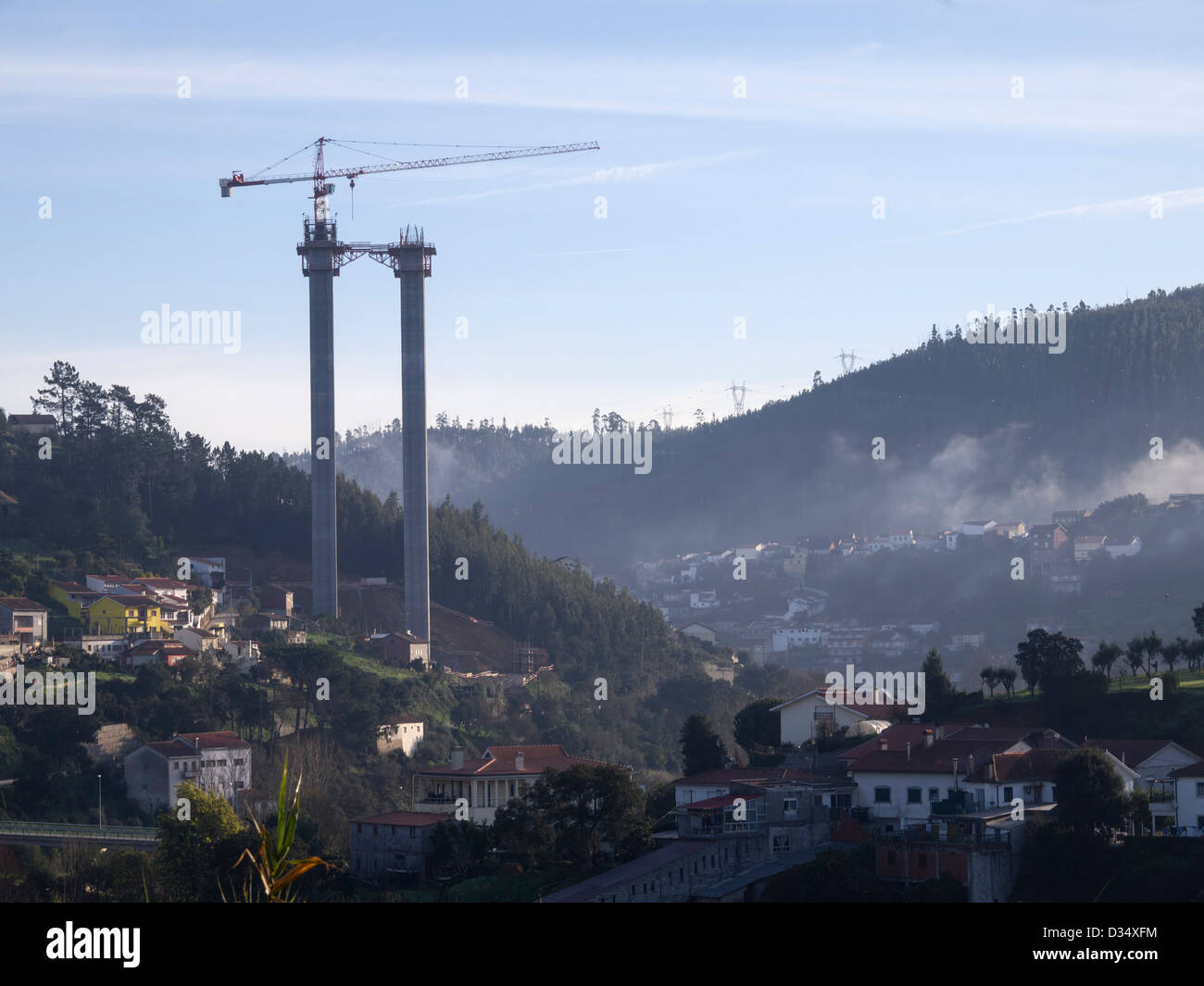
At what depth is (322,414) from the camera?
9138 cm

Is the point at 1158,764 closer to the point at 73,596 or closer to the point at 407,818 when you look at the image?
the point at 407,818

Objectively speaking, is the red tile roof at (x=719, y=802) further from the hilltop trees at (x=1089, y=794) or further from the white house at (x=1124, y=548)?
the white house at (x=1124, y=548)

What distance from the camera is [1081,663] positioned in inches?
1767

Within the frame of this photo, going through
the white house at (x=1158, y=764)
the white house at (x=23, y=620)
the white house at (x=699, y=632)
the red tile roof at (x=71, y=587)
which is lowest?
the white house at (x=1158, y=764)

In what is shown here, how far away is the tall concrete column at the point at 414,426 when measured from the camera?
9038cm

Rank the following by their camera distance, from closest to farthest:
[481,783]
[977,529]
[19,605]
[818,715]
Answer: [481,783], [818,715], [19,605], [977,529]

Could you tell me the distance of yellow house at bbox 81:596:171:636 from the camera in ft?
241

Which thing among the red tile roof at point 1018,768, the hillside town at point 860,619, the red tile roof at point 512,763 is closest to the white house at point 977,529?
the hillside town at point 860,619

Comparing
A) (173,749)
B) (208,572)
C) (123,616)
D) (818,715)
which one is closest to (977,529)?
(208,572)

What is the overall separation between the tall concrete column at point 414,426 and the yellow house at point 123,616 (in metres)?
17.8

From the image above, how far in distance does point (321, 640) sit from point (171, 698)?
18803mm

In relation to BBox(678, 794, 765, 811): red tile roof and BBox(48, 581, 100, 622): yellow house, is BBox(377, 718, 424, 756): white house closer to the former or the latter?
BBox(48, 581, 100, 622): yellow house

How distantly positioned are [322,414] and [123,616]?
21.0 m
